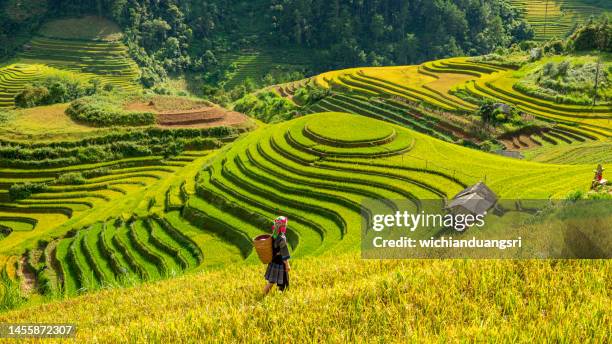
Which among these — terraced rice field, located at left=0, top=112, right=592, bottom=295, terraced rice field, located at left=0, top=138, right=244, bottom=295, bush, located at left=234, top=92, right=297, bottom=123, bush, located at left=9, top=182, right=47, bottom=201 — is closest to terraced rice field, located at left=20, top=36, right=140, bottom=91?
bush, located at left=234, top=92, right=297, bottom=123

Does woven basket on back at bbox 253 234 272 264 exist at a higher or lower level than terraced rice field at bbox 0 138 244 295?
higher

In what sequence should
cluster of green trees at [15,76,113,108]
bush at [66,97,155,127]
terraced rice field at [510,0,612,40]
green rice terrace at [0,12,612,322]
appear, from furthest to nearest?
terraced rice field at [510,0,612,40]
cluster of green trees at [15,76,113,108]
bush at [66,97,155,127]
green rice terrace at [0,12,612,322]

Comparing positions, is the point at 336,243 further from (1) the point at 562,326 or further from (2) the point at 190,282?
(1) the point at 562,326

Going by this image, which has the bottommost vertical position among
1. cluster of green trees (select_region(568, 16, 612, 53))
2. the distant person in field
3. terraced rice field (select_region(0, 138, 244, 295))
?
terraced rice field (select_region(0, 138, 244, 295))

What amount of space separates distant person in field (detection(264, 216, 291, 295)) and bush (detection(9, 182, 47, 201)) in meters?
→ 41.7

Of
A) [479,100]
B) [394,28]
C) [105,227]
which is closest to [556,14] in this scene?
[394,28]

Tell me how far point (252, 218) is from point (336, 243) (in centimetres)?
798

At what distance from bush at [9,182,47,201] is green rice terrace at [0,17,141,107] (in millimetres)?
39769

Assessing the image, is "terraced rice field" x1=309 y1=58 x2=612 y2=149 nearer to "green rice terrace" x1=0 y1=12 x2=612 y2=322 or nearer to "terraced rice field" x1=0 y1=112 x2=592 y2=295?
"green rice terrace" x1=0 y1=12 x2=612 y2=322

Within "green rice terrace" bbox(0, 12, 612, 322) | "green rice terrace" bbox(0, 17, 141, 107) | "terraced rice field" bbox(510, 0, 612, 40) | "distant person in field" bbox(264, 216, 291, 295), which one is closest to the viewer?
"distant person in field" bbox(264, 216, 291, 295)

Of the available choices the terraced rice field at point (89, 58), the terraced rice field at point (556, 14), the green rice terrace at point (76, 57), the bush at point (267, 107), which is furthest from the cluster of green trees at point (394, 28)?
the green rice terrace at point (76, 57)

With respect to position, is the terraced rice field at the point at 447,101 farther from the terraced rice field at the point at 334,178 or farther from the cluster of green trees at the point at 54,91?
the cluster of green trees at the point at 54,91

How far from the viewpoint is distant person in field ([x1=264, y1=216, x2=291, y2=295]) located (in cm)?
933

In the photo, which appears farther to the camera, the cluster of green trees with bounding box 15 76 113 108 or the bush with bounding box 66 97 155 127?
the cluster of green trees with bounding box 15 76 113 108
